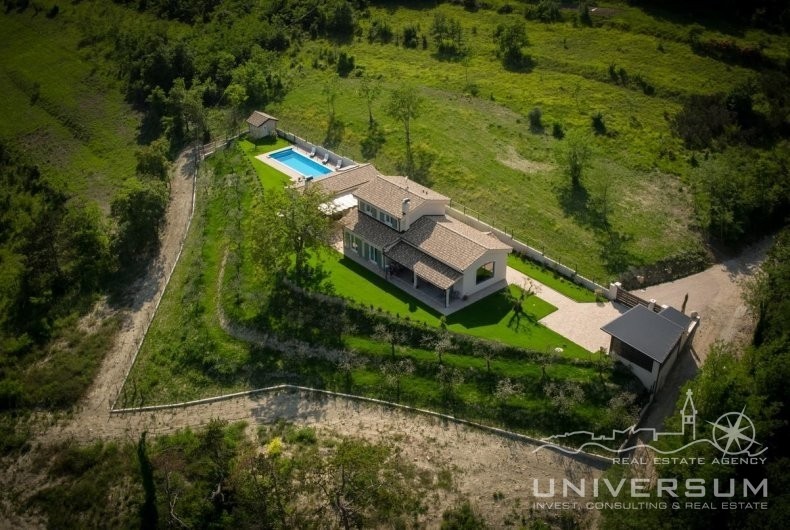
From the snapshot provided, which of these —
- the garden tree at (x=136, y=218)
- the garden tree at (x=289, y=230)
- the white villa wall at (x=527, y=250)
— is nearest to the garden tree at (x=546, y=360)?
the white villa wall at (x=527, y=250)

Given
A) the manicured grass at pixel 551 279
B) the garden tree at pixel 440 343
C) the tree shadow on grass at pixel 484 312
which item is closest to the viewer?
the garden tree at pixel 440 343

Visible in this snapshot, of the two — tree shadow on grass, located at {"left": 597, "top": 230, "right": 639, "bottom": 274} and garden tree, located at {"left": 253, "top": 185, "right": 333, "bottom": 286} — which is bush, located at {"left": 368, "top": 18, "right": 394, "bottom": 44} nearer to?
garden tree, located at {"left": 253, "top": 185, "right": 333, "bottom": 286}

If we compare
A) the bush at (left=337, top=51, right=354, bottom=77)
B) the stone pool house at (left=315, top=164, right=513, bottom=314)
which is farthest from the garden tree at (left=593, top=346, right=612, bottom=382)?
the bush at (left=337, top=51, right=354, bottom=77)

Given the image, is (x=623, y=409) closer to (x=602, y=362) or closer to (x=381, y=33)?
(x=602, y=362)

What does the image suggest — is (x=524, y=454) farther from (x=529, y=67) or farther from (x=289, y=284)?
(x=529, y=67)

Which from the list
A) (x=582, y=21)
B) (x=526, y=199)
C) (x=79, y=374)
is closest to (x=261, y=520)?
(x=79, y=374)

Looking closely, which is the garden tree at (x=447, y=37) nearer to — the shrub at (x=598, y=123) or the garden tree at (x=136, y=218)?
the shrub at (x=598, y=123)
